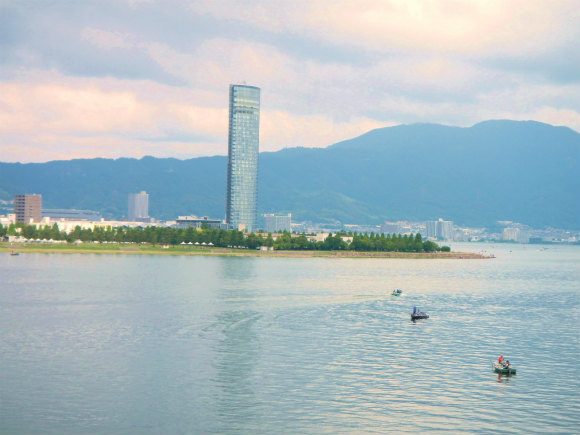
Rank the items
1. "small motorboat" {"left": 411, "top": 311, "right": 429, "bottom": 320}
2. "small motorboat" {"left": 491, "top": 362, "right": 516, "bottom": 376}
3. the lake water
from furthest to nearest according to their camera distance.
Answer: "small motorboat" {"left": 411, "top": 311, "right": 429, "bottom": 320}, "small motorboat" {"left": 491, "top": 362, "right": 516, "bottom": 376}, the lake water

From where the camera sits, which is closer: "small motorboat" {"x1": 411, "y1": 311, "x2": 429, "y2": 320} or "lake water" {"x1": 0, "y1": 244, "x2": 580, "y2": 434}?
"lake water" {"x1": 0, "y1": 244, "x2": 580, "y2": 434}

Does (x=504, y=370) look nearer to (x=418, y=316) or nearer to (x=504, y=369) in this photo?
(x=504, y=369)

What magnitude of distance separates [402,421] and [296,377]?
43.8ft

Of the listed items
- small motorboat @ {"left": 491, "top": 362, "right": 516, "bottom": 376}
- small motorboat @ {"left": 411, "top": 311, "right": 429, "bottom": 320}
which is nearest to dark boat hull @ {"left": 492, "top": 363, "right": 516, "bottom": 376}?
small motorboat @ {"left": 491, "top": 362, "right": 516, "bottom": 376}

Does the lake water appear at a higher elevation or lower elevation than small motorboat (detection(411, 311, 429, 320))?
lower

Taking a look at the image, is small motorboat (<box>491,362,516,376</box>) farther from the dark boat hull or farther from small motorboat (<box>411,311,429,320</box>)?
small motorboat (<box>411,311,429,320</box>)

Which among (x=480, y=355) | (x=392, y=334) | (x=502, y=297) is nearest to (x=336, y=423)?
(x=480, y=355)

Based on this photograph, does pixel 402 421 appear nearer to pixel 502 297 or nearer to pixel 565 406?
pixel 565 406

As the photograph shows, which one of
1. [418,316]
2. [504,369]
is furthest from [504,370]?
[418,316]

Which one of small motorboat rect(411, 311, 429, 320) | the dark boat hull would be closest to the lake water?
the dark boat hull

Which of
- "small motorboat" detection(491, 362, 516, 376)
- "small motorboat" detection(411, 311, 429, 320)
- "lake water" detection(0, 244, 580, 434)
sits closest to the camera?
"lake water" detection(0, 244, 580, 434)

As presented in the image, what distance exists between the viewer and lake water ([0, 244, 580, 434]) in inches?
1881

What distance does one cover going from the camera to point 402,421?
156 ft

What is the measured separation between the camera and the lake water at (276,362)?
47.8m
